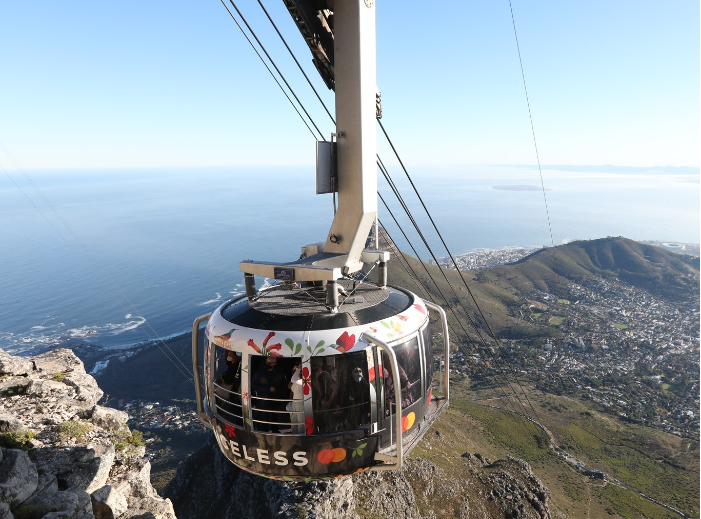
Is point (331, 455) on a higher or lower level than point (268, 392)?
lower

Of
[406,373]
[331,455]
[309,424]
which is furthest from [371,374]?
[331,455]

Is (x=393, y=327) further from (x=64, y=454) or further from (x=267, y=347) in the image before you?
(x=64, y=454)

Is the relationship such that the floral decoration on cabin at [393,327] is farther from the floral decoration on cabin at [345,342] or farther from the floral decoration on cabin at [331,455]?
the floral decoration on cabin at [331,455]

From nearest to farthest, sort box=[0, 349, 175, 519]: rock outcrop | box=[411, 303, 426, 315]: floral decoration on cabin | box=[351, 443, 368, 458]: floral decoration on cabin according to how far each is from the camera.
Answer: box=[351, 443, 368, 458]: floral decoration on cabin, box=[411, 303, 426, 315]: floral decoration on cabin, box=[0, 349, 175, 519]: rock outcrop

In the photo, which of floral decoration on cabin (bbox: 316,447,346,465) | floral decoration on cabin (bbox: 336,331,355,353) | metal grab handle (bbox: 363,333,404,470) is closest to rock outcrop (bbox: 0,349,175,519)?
floral decoration on cabin (bbox: 316,447,346,465)

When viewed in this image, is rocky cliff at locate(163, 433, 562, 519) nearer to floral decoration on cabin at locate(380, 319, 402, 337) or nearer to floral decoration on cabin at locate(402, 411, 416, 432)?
floral decoration on cabin at locate(402, 411, 416, 432)
